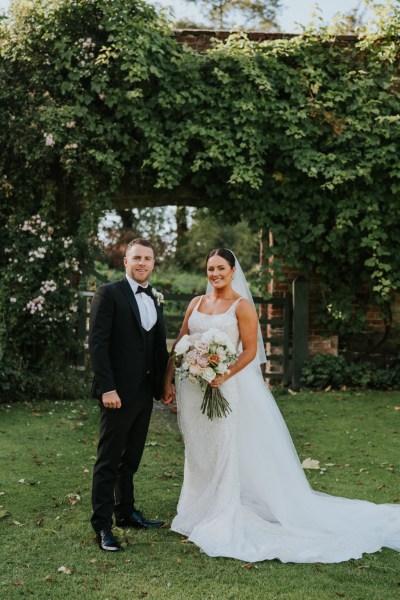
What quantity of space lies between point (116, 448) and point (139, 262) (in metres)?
1.18

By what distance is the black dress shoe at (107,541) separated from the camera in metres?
4.01

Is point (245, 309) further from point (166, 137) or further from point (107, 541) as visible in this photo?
point (166, 137)

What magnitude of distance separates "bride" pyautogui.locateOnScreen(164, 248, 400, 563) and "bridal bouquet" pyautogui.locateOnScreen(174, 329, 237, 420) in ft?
0.30

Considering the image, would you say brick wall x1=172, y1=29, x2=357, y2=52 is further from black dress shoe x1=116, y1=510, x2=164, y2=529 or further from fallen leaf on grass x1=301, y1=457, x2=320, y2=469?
black dress shoe x1=116, y1=510, x2=164, y2=529

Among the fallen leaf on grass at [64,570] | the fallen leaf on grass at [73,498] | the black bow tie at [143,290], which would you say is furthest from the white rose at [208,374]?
the fallen leaf on grass at [73,498]

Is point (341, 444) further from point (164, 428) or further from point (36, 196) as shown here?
point (36, 196)

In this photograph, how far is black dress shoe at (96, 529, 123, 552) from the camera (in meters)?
4.01

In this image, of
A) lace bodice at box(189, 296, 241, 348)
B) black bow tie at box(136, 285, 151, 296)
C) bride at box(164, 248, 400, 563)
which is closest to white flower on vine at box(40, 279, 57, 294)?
bride at box(164, 248, 400, 563)

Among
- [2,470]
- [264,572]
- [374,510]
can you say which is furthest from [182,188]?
[264,572]

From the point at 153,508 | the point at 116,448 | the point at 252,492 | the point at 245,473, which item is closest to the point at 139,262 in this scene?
the point at 116,448

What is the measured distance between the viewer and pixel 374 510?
4664mm

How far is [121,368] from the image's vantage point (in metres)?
4.19

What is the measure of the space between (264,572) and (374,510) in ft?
4.13

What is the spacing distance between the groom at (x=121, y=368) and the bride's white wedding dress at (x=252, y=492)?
38cm
